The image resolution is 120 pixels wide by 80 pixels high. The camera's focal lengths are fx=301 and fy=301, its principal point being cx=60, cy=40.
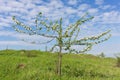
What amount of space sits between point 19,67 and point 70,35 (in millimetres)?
4899

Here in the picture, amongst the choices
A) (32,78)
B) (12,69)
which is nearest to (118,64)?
(12,69)

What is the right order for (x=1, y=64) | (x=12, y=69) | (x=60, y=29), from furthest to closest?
(x=1, y=64) → (x=12, y=69) → (x=60, y=29)

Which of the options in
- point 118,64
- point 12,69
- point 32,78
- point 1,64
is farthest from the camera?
point 118,64

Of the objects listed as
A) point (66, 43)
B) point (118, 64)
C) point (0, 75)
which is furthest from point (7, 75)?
point (118, 64)

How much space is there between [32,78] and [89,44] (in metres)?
4.32

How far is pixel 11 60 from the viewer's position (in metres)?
24.4

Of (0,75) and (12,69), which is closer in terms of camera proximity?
(0,75)

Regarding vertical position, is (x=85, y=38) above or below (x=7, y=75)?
above

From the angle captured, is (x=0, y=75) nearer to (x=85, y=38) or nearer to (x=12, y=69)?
(x=12, y=69)

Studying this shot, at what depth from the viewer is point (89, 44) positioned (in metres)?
18.8

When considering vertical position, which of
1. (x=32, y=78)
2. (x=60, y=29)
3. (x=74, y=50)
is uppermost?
(x=60, y=29)

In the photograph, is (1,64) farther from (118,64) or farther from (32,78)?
(118,64)

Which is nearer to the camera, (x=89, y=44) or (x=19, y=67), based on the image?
(x=89, y=44)

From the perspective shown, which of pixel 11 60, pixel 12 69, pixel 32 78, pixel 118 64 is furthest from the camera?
pixel 118 64
